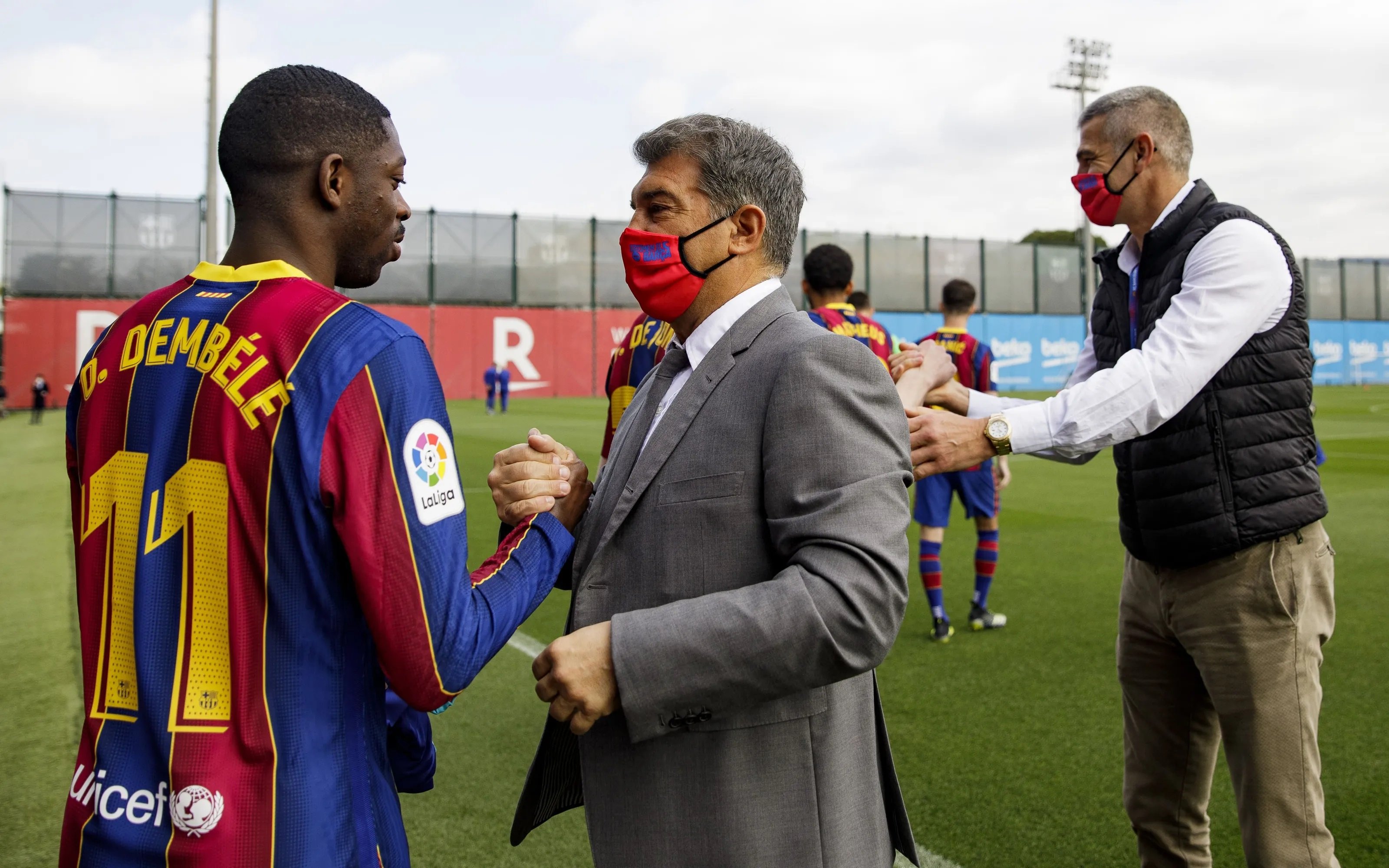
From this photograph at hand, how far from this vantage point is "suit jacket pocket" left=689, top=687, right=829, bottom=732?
1.69m

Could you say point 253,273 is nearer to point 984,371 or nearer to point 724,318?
point 724,318

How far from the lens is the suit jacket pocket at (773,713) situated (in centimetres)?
169

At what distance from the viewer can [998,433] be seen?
100 inches

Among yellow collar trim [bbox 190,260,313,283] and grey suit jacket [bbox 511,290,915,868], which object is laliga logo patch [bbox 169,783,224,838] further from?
yellow collar trim [bbox 190,260,313,283]

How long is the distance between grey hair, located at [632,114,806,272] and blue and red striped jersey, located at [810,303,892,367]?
4.00 meters

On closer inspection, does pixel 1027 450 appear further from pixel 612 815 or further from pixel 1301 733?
pixel 612 815

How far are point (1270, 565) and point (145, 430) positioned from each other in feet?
8.40

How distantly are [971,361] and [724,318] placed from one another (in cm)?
570

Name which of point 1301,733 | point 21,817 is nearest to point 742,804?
point 1301,733

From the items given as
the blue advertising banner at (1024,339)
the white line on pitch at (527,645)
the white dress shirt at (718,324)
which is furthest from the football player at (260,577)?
the blue advertising banner at (1024,339)

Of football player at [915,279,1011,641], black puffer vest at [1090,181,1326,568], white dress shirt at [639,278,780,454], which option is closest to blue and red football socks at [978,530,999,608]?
football player at [915,279,1011,641]

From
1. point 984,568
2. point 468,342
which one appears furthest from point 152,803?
point 468,342

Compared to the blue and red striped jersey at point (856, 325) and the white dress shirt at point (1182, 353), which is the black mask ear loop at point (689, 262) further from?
the blue and red striped jersey at point (856, 325)

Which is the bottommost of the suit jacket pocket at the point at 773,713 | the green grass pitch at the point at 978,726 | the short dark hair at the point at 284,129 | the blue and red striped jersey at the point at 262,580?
the green grass pitch at the point at 978,726
